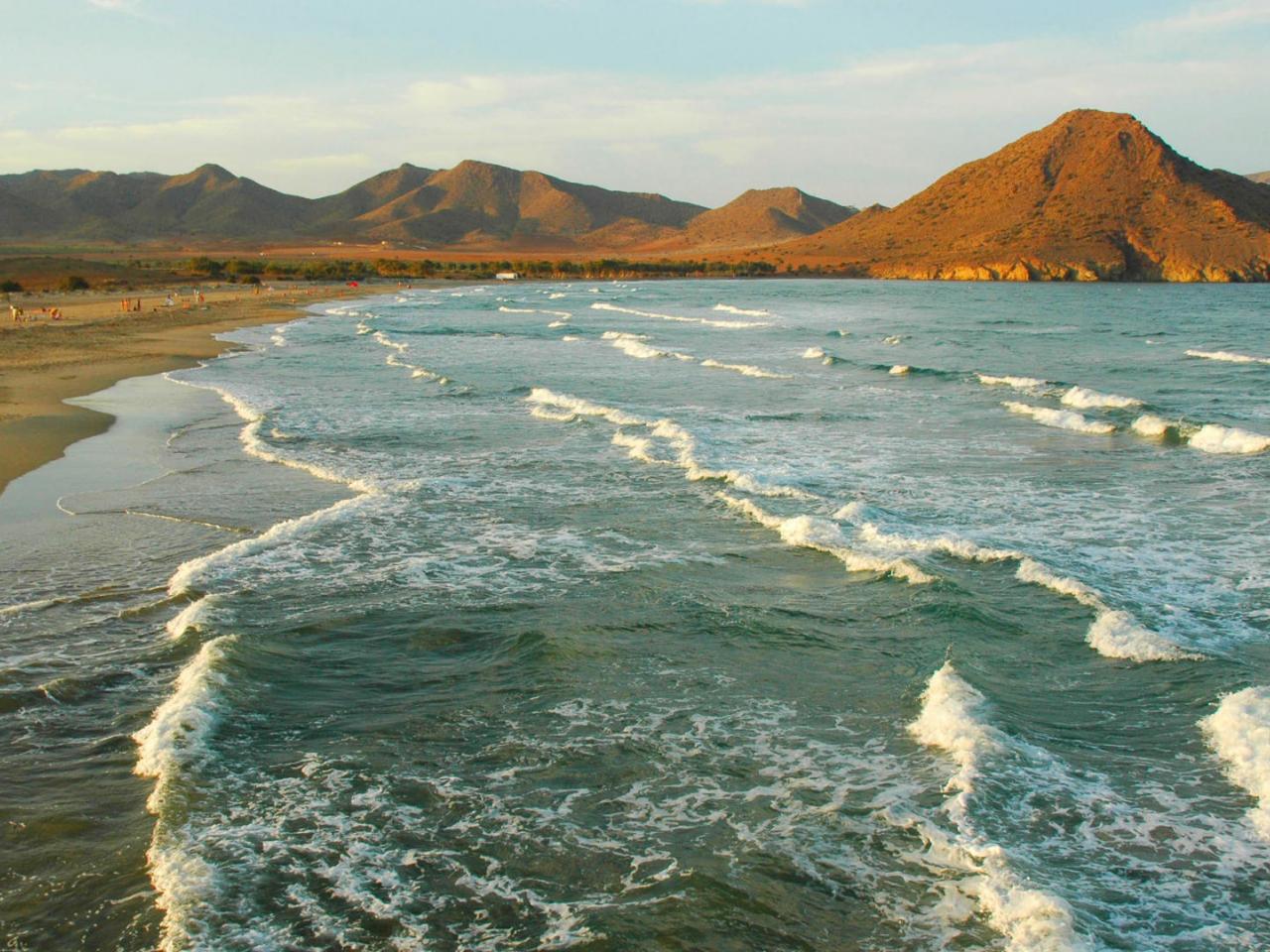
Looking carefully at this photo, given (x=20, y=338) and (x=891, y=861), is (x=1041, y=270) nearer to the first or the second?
(x=20, y=338)

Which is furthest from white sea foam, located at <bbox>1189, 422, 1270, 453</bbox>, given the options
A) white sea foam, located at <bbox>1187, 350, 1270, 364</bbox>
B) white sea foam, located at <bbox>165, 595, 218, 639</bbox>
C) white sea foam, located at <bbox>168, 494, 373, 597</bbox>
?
white sea foam, located at <bbox>1187, 350, 1270, 364</bbox>

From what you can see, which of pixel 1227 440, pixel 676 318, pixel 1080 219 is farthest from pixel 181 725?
pixel 1080 219

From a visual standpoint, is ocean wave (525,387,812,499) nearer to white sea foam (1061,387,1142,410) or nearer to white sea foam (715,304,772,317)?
white sea foam (1061,387,1142,410)

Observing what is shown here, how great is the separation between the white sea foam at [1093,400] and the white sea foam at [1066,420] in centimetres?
146

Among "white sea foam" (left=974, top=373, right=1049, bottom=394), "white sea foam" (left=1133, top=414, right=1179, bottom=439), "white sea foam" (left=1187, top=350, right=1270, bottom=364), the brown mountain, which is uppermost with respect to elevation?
the brown mountain

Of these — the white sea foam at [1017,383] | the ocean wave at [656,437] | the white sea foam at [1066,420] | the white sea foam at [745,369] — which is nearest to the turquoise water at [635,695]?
the ocean wave at [656,437]

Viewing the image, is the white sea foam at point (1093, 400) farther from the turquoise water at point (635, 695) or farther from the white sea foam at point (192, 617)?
the white sea foam at point (192, 617)

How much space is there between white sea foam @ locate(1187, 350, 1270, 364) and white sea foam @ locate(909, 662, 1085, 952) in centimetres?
3269

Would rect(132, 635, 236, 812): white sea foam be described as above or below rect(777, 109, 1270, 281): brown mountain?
below

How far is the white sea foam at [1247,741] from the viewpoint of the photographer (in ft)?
21.6

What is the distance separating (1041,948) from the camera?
16.7 ft

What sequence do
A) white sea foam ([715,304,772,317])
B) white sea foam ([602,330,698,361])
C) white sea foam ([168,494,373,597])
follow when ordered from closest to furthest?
1. white sea foam ([168,494,373,597])
2. white sea foam ([602,330,698,361])
3. white sea foam ([715,304,772,317])

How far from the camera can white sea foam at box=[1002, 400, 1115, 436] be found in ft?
70.5

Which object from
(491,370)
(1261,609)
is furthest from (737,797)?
(491,370)
